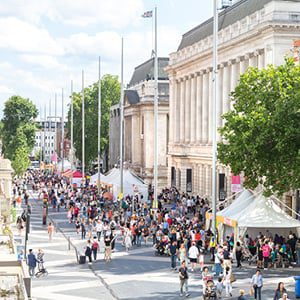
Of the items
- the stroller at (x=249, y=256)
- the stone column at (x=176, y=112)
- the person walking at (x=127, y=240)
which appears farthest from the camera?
the stone column at (x=176, y=112)

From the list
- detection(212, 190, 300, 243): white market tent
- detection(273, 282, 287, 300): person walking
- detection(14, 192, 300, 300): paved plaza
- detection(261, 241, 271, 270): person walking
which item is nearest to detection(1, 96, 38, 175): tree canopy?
detection(14, 192, 300, 300): paved plaza

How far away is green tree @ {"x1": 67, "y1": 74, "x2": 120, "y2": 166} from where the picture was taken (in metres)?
132

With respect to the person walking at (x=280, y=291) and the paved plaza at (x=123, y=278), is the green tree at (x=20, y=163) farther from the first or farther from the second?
the person walking at (x=280, y=291)

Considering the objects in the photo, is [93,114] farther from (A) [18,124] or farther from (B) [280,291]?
(B) [280,291]

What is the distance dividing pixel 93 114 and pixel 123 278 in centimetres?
10138

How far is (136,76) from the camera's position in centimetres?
12150

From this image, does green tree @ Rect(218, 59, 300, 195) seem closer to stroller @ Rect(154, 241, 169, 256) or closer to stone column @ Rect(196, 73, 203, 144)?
stroller @ Rect(154, 241, 169, 256)

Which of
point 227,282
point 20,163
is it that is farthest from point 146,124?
point 227,282

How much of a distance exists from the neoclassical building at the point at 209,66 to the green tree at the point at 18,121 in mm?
48056

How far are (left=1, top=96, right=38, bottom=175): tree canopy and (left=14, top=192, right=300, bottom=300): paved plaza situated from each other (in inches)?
3511

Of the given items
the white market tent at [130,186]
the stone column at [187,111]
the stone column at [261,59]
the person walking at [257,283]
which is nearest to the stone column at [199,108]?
the stone column at [187,111]

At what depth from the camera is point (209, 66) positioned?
73.0 metres

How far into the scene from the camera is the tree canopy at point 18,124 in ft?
432

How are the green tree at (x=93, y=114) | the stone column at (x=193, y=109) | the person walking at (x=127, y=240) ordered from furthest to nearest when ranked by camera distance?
1. the green tree at (x=93, y=114)
2. the stone column at (x=193, y=109)
3. the person walking at (x=127, y=240)
